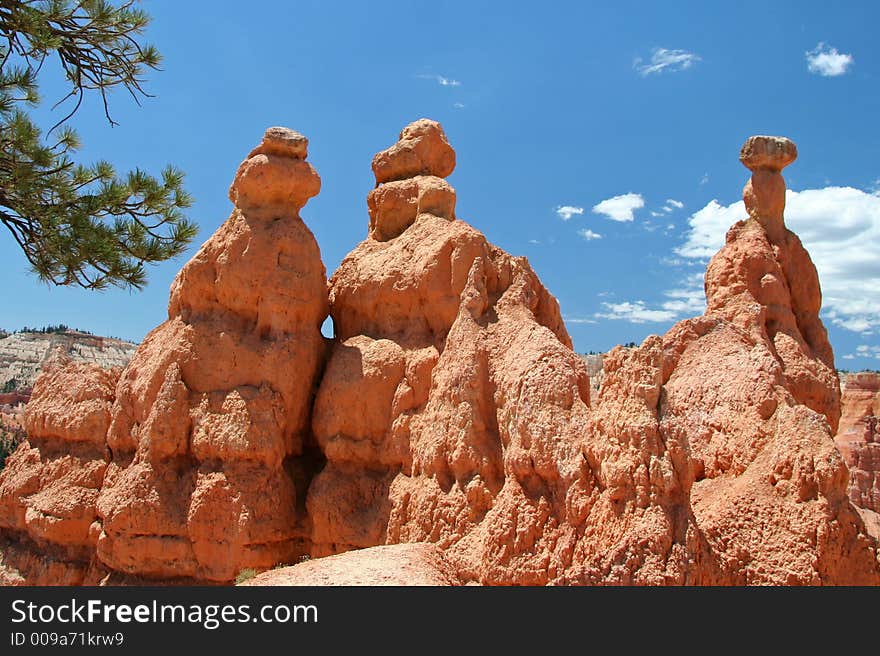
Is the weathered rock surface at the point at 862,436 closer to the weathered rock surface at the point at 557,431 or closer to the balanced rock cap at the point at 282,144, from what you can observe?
the weathered rock surface at the point at 557,431

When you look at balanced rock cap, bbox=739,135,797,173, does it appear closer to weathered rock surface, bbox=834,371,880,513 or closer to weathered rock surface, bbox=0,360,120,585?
weathered rock surface, bbox=0,360,120,585

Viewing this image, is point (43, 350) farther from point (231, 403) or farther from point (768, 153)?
point (768, 153)

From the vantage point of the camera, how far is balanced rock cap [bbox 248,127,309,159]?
14031 millimetres

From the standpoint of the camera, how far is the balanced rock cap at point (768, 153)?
54.4 ft

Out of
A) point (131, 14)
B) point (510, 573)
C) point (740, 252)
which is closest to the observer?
point (131, 14)

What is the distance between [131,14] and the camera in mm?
8539

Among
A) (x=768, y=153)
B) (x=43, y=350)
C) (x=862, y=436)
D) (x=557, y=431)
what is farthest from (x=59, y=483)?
(x=43, y=350)

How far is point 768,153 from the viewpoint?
54.5 ft

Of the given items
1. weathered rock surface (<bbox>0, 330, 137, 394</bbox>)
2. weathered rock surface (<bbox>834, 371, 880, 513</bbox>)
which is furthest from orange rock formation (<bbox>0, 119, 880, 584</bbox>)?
weathered rock surface (<bbox>0, 330, 137, 394</bbox>)

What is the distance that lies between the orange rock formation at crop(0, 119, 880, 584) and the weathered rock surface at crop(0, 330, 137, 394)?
63520 mm

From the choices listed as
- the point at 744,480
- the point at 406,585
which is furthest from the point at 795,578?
the point at 406,585

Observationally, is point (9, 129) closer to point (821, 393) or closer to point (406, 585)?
point (406, 585)

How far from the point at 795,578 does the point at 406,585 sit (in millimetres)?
3668

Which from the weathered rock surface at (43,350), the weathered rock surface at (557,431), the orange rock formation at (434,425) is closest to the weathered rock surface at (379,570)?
the orange rock formation at (434,425)
